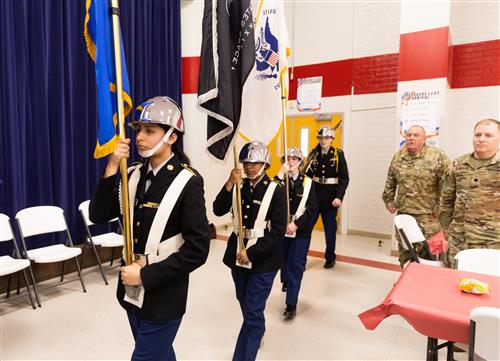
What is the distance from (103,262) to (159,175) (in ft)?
13.0

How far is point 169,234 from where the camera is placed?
169 centimetres

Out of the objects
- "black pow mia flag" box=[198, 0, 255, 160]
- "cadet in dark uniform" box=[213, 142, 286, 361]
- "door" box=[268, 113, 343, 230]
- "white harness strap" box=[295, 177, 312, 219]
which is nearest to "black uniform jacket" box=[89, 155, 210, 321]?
"black pow mia flag" box=[198, 0, 255, 160]

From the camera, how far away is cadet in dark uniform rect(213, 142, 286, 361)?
2396mm

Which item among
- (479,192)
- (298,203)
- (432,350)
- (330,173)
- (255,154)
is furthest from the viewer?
(330,173)

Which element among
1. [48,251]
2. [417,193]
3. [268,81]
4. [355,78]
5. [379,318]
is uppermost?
[355,78]

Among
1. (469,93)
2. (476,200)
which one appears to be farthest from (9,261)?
(469,93)

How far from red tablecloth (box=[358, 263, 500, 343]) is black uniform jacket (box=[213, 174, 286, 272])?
77 cm

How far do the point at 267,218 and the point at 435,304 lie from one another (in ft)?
3.86

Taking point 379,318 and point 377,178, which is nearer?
point 379,318

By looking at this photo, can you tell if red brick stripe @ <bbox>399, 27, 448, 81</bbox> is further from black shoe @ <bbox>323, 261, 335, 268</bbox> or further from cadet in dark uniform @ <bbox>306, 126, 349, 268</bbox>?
black shoe @ <bbox>323, 261, 335, 268</bbox>

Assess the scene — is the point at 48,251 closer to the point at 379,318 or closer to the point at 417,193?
the point at 379,318

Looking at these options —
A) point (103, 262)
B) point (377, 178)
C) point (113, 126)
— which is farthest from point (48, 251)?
point (377, 178)

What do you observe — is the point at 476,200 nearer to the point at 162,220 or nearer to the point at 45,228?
the point at 162,220

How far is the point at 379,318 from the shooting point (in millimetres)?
1832
